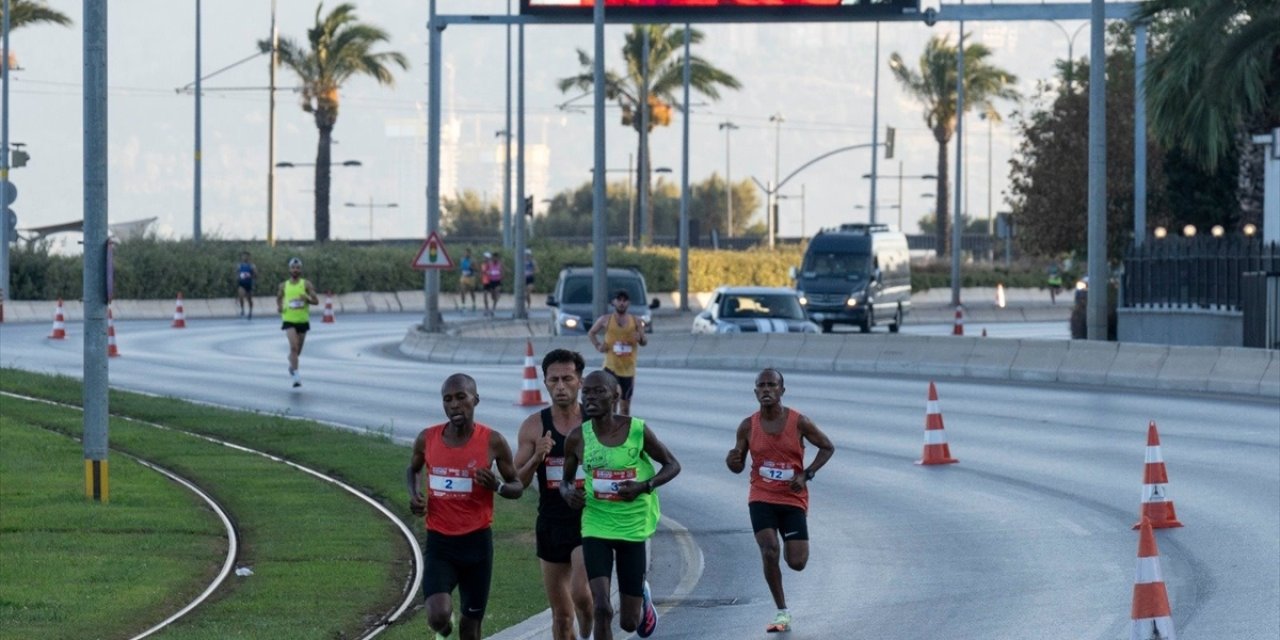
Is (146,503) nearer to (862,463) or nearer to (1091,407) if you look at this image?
(862,463)

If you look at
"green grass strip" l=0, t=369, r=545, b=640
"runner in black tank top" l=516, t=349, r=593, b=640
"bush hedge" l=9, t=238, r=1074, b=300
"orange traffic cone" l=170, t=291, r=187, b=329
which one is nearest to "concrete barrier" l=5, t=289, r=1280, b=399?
"orange traffic cone" l=170, t=291, r=187, b=329

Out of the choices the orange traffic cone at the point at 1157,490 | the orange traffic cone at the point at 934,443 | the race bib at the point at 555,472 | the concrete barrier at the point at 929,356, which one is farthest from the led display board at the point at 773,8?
the race bib at the point at 555,472

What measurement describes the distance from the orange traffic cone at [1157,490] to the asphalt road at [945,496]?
20cm

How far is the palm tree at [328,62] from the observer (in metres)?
76.2

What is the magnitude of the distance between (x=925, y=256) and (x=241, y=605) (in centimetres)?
8881

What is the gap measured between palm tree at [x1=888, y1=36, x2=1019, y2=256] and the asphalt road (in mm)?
57784

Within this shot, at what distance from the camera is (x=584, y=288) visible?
141 ft

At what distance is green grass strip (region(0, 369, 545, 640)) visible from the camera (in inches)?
445

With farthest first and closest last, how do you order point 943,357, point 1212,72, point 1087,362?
1. point 1212,72
2. point 943,357
3. point 1087,362

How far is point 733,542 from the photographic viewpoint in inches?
598

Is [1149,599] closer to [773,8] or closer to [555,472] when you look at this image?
→ [555,472]

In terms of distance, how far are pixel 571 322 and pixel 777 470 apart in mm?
29902

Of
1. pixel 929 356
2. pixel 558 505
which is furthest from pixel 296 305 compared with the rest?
pixel 558 505

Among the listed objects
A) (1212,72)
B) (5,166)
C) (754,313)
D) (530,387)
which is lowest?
(530,387)
